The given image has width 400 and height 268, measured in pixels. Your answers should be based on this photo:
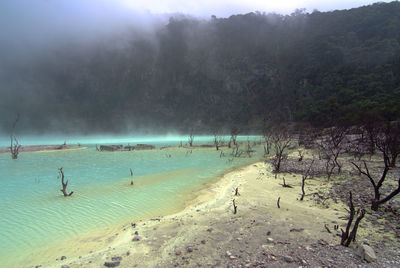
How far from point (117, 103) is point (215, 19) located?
213 feet

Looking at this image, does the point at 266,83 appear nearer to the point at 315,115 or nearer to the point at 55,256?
the point at 315,115

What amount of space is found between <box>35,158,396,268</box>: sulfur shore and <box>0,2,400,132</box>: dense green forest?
189 feet

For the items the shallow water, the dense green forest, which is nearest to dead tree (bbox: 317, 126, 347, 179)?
the shallow water

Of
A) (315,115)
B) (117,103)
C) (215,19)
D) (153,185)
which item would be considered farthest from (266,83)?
(153,185)

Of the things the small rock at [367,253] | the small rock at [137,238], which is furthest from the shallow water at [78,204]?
the small rock at [367,253]

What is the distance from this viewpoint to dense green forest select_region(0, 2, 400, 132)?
66875 millimetres

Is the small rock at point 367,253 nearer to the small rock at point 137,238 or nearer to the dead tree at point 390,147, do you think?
the dead tree at point 390,147

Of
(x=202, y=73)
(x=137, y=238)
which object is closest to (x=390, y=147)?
(x=137, y=238)

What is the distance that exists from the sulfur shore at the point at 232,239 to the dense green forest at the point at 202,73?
2264 inches

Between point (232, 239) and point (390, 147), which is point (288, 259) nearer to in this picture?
point (232, 239)

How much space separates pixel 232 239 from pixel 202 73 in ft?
301

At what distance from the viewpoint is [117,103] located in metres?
98.3

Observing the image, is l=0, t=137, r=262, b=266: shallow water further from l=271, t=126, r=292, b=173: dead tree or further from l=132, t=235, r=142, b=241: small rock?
l=271, t=126, r=292, b=173: dead tree

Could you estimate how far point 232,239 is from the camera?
512cm
